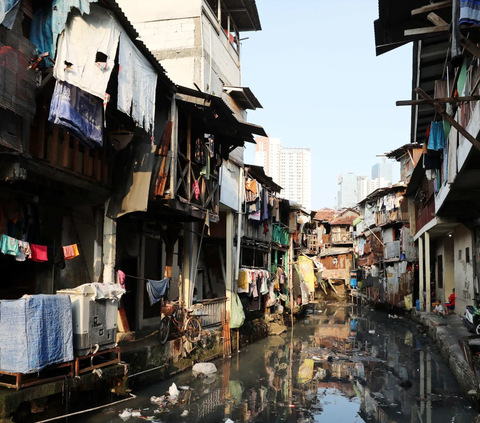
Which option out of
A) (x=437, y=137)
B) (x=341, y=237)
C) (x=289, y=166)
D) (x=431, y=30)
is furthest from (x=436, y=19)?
(x=289, y=166)

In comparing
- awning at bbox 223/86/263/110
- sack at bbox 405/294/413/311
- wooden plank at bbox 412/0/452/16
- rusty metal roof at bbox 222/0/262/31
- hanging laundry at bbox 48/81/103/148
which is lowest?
sack at bbox 405/294/413/311

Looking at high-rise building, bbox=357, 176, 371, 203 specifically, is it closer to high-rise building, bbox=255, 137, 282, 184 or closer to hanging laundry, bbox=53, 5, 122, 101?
high-rise building, bbox=255, 137, 282, 184

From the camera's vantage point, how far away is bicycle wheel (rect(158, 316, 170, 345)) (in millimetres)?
12898

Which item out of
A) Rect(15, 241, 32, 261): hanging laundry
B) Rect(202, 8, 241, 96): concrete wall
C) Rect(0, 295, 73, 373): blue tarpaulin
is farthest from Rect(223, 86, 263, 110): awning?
Rect(0, 295, 73, 373): blue tarpaulin

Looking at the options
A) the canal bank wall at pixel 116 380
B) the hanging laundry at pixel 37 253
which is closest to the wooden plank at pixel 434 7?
the hanging laundry at pixel 37 253

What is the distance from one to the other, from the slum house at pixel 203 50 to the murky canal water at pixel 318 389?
336 cm

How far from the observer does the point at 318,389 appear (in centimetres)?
1238

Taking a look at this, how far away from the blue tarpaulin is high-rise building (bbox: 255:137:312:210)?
129 metres

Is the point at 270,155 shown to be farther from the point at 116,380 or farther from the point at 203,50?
the point at 116,380

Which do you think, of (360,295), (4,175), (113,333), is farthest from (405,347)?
(360,295)

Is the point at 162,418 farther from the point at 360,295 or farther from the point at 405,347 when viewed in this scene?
the point at 360,295

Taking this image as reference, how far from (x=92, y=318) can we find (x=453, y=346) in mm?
10531

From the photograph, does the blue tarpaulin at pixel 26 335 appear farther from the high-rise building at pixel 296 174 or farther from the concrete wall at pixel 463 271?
the high-rise building at pixel 296 174

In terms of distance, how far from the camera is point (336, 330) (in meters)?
26.6
